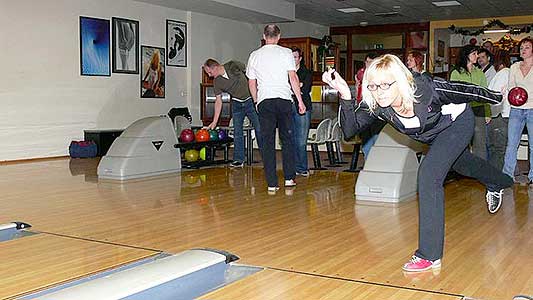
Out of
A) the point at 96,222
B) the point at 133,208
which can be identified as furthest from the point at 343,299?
the point at 133,208

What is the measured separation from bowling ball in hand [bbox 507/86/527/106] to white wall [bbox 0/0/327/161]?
6.12 m

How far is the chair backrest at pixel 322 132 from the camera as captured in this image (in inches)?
265

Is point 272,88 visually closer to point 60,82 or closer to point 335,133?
point 335,133

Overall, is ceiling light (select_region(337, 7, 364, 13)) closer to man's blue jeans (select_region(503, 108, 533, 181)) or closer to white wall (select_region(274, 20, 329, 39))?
white wall (select_region(274, 20, 329, 39))

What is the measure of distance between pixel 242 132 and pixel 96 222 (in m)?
3.15

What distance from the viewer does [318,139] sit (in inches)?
265

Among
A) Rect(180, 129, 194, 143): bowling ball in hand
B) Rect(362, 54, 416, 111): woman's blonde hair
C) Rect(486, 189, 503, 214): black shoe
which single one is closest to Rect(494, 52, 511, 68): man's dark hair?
Rect(486, 189, 503, 214): black shoe

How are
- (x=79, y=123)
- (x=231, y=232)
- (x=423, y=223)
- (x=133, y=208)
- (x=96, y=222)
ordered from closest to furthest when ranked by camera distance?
(x=423, y=223) < (x=231, y=232) < (x=96, y=222) < (x=133, y=208) < (x=79, y=123)

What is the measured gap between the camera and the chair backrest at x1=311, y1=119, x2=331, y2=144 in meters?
6.72

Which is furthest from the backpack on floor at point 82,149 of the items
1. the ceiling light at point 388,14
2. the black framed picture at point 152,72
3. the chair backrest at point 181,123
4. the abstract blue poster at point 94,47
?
the ceiling light at point 388,14

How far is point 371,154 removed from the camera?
4801 millimetres

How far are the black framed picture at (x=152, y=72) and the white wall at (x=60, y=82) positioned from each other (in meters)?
0.11

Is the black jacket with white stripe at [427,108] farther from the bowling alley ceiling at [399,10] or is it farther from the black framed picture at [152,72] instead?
the bowling alley ceiling at [399,10]

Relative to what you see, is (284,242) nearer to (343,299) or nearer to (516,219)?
(343,299)
